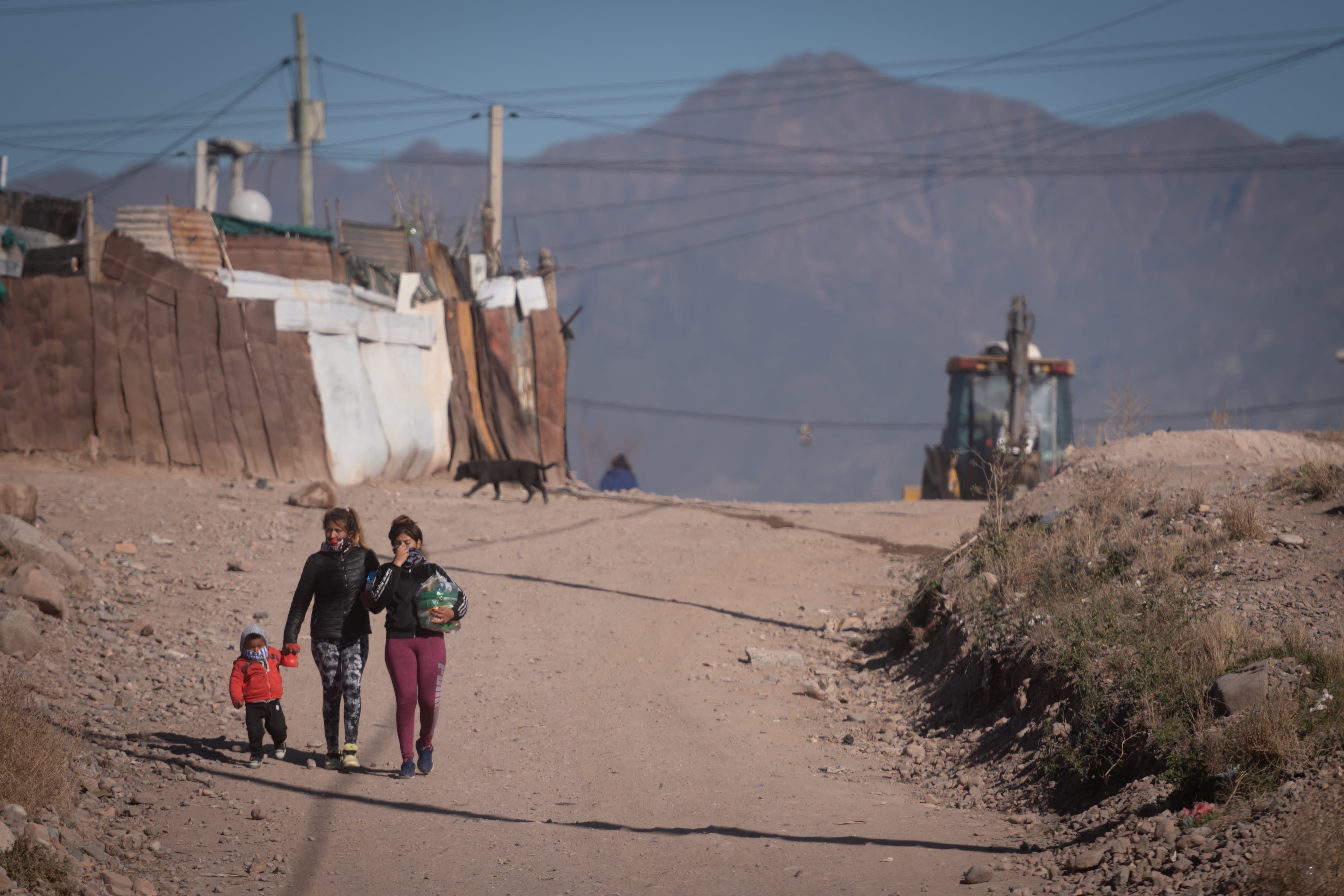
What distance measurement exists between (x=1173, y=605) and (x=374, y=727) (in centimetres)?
516

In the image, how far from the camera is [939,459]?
23.8m

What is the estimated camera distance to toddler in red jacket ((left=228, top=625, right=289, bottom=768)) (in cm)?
600

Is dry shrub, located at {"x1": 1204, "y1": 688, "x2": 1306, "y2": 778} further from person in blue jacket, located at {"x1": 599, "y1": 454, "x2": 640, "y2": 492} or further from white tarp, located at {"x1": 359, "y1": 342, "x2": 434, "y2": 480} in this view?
person in blue jacket, located at {"x1": 599, "y1": 454, "x2": 640, "y2": 492}

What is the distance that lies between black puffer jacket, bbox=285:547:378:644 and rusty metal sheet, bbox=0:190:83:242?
14.2m

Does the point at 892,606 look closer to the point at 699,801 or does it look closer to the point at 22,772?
the point at 699,801

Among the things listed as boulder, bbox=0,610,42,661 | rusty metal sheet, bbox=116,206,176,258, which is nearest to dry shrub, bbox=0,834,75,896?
boulder, bbox=0,610,42,661

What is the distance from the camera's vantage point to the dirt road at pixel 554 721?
4816 mm

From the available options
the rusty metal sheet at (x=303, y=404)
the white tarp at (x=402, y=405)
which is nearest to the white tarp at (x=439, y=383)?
the white tarp at (x=402, y=405)

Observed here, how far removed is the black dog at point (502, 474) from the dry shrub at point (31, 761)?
12.0 m

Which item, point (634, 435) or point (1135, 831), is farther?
point (634, 435)

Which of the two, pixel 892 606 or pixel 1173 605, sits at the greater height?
pixel 1173 605

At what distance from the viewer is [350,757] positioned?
6.14 m

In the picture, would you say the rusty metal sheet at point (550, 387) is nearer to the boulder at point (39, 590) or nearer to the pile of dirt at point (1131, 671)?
the pile of dirt at point (1131, 671)

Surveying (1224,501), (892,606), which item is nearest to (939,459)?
(892,606)
